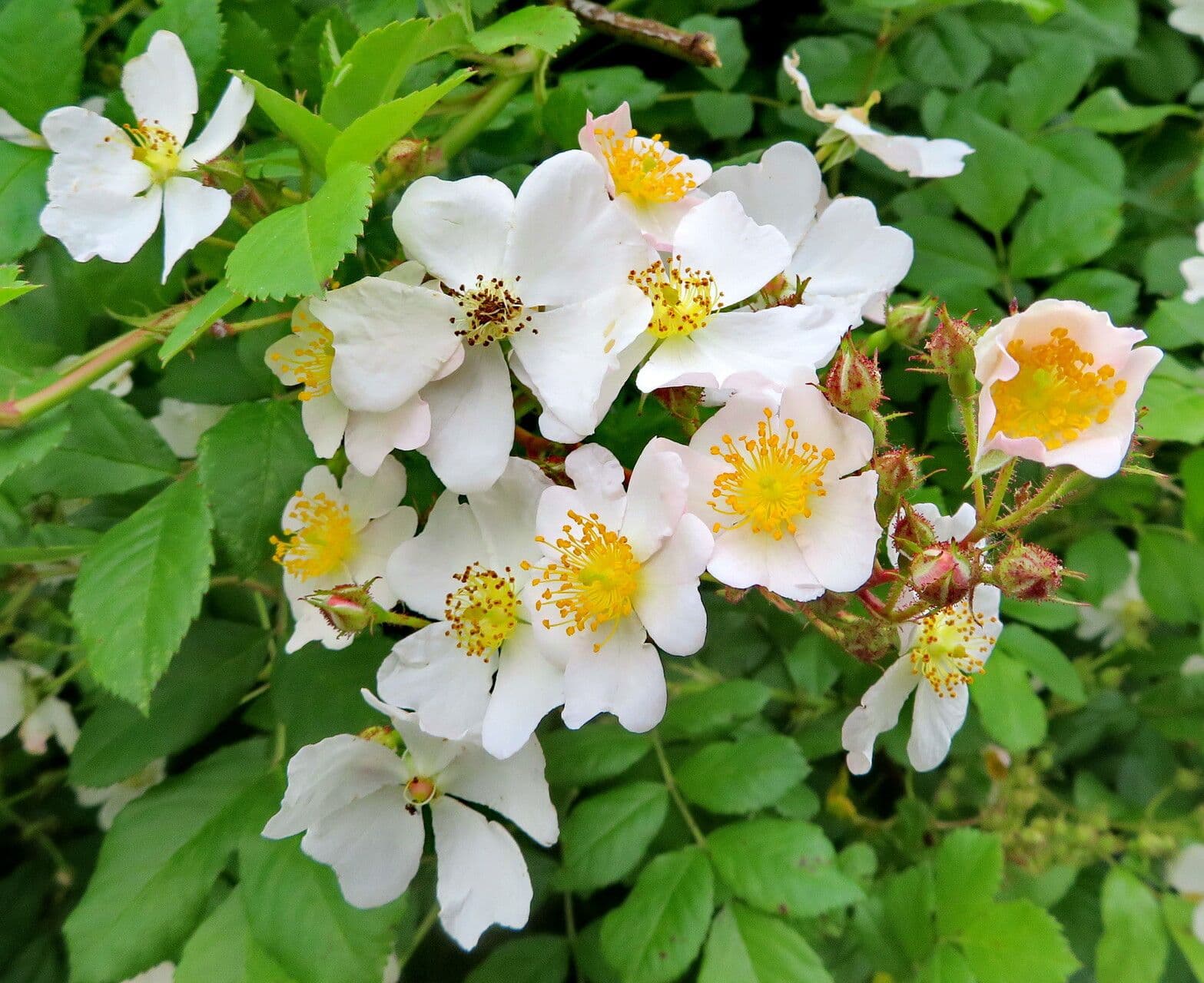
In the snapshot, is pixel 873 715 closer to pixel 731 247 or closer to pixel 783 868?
pixel 783 868

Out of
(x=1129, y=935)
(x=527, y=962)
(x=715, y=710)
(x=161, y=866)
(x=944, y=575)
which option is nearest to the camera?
(x=944, y=575)

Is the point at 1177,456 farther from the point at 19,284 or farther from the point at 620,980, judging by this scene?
the point at 19,284

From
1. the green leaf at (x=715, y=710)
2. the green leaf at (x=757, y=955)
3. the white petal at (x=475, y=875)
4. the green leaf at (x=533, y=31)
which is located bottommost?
the green leaf at (x=757, y=955)

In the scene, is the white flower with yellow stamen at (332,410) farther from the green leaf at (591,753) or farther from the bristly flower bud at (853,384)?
the green leaf at (591,753)

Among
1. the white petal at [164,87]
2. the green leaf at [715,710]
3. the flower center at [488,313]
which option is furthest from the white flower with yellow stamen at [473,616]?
the white petal at [164,87]

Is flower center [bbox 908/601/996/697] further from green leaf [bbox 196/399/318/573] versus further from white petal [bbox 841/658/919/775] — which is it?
green leaf [bbox 196/399/318/573]

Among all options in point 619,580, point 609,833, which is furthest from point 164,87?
point 609,833

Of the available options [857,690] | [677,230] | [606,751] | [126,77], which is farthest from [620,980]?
[126,77]
